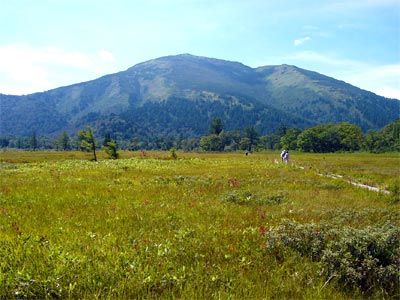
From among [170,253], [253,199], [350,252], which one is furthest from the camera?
[253,199]

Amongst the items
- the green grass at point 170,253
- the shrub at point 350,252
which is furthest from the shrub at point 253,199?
the shrub at point 350,252

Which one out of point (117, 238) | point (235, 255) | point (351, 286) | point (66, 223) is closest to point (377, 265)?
point (351, 286)

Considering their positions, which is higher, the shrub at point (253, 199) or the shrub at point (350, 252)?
the shrub at point (350, 252)

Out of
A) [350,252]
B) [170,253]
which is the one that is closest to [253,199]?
[350,252]

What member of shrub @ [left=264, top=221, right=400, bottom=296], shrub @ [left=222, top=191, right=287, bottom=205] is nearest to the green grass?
shrub @ [left=264, top=221, right=400, bottom=296]

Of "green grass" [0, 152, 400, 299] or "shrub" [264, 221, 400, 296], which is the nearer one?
"green grass" [0, 152, 400, 299]

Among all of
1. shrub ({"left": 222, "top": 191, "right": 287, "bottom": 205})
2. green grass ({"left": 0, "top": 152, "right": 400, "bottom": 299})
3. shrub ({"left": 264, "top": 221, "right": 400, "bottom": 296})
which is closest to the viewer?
green grass ({"left": 0, "top": 152, "right": 400, "bottom": 299})

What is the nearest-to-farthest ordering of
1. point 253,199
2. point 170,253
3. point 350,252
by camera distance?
point 350,252
point 170,253
point 253,199

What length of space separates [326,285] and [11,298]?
17.3ft

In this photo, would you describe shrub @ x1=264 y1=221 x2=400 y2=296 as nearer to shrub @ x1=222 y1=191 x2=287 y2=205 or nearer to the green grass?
the green grass

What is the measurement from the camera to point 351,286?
5637 millimetres

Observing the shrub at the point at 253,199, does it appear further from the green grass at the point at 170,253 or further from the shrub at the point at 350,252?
the shrub at the point at 350,252

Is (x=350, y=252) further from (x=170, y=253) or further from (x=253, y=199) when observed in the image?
(x=253, y=199)

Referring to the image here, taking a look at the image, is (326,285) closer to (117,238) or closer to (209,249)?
(209,249)
